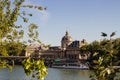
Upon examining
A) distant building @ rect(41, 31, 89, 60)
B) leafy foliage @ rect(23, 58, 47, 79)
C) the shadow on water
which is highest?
distant building @ rect(41, 31, 89, 60)

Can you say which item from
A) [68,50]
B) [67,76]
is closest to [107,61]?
[67,76]

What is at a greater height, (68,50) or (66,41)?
(66,41)

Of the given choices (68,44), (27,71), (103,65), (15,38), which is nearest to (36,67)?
(27,71)

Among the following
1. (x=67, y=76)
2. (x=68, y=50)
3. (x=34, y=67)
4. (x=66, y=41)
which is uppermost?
(x=66, y=41)

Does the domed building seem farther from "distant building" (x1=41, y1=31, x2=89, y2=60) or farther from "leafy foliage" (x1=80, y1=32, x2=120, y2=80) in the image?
"leafy foliage" (x1=80, y1=32, x2=120, y2=80)

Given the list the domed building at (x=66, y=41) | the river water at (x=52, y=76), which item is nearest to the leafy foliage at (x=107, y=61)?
the river water at (x=52, y=76)

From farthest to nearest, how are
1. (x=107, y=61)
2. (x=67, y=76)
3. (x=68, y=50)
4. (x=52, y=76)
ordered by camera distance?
(x=68, y=50)
(x=67, y=76)
(x=52, y=76)
(x=107, y=61)

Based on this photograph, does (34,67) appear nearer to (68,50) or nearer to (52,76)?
(52,76)

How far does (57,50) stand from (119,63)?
114m

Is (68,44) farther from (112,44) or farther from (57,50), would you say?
(112,44)

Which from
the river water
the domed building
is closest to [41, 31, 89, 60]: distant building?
the domed building

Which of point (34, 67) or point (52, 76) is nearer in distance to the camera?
point (34, 67)

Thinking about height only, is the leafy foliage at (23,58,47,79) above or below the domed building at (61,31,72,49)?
below

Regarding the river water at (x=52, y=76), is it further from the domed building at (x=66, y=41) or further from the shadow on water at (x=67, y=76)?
the domed building at (x=66, y=41)
